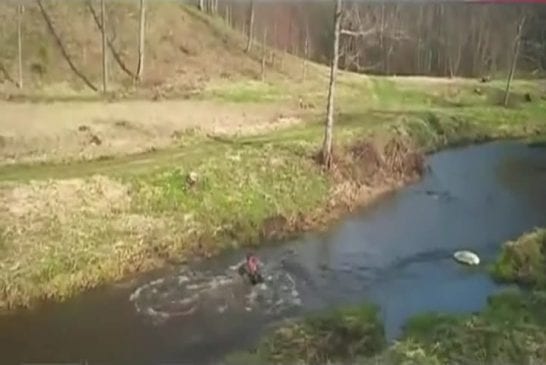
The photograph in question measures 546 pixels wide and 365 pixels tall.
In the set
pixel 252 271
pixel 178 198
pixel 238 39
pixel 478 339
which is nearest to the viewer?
pixel 478 339

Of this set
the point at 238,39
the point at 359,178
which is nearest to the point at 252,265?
the point at 359,178

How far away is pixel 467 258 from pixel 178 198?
8.29m

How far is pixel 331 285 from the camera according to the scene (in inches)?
786

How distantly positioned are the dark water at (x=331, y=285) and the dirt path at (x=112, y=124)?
25.8 feet

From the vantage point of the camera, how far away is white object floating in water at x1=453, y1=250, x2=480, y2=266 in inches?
859

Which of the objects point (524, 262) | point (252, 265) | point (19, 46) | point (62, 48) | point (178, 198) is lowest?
point (252, 265)

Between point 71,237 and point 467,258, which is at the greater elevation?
point 71,237

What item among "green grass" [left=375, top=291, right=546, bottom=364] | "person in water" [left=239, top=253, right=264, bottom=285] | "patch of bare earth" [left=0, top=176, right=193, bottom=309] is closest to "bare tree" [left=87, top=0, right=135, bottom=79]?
"patch of bare earth" [left=0, top=176, right=193, bottom=309]

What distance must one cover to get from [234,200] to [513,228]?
8.95 m

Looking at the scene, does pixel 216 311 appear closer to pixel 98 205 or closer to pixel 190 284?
pixel 190 284

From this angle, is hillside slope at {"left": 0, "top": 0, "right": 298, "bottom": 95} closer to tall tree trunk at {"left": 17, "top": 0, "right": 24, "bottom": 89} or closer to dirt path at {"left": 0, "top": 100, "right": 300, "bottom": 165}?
tall tree trunk at {"left": 17, "top": 0, "right": 24, "bottom": 89}

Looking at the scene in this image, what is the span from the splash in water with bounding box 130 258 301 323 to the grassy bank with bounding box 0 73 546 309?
1.18m

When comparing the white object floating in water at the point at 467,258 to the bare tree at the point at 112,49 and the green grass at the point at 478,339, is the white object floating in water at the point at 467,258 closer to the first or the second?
the green grass at the point at 478,339

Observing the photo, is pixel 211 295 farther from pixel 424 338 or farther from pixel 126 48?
pixel 126 48
